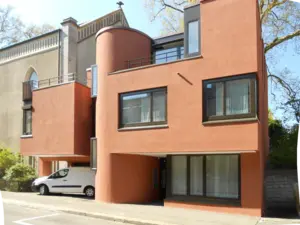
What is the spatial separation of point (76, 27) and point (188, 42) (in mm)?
11599

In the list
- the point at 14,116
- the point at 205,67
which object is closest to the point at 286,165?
the point at 205,67

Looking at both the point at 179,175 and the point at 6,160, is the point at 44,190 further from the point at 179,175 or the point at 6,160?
the point at 179,175

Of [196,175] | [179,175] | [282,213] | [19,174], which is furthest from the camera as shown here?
[19,174]

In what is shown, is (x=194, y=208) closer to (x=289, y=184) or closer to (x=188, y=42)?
(x=289, y=184)

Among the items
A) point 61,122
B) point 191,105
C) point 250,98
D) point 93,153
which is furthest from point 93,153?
point 250,98

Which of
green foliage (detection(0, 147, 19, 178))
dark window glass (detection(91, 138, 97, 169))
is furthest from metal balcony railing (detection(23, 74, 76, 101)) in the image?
dark window glass (detection(91, 138, 97, 169))

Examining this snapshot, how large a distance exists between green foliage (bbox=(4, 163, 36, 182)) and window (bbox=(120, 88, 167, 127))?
8.75 m

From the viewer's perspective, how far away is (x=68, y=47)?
23172mm

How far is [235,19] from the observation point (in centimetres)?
1331

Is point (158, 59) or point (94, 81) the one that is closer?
point (94, 81)

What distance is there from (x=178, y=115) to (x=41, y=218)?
20.9 ft

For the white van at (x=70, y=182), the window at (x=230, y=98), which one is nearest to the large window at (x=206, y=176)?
the window at (x=230, y=98)

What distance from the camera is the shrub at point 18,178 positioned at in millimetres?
20859

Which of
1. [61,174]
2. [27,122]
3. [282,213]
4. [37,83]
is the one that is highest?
[37,83]
